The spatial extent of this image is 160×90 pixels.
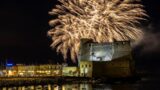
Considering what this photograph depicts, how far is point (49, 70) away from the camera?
80.3m

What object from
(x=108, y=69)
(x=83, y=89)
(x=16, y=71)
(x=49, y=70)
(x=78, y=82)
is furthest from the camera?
(x=16, y=71)

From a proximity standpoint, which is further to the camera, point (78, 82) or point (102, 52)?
Result: point (102, 52)

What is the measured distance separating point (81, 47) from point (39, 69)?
17.8 meters

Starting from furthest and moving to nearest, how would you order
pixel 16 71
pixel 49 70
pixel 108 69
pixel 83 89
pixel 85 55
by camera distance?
pixel 16 71, pixel 49 70, pixel 85 55, pixel 108 69, pixel 83 89

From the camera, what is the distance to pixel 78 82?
5731 cm

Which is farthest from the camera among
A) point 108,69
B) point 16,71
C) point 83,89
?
point 16,71

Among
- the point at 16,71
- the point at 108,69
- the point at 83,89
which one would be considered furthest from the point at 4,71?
the point at 83,89

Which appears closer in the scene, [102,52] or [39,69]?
[102,52]

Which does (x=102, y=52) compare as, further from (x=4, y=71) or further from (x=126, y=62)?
(x=4, y=71)

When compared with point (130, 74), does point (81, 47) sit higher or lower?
higher

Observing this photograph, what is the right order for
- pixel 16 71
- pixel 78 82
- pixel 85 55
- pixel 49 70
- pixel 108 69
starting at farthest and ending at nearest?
pixel 16 71 → pixel 49 70 → pixel 85 55 → pixel 108 69 → pixel 78 82

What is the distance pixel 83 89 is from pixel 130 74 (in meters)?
20.8

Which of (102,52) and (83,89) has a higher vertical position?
(102,52)

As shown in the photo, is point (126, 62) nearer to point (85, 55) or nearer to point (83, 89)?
point (85, 55)
